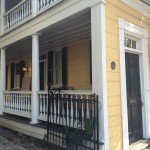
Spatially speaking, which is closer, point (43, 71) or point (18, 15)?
point (18, 15)

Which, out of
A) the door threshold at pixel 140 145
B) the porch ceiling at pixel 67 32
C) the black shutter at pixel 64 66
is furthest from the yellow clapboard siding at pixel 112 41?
the black shutter at pixel 64 66

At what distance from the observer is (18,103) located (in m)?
7.88

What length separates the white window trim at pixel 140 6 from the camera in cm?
565

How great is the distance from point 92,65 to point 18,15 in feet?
15.1

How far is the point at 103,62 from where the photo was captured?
4551 mm

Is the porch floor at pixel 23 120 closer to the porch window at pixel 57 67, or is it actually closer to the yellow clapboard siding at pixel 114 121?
the yellow clapboard siding at pixel 114 121

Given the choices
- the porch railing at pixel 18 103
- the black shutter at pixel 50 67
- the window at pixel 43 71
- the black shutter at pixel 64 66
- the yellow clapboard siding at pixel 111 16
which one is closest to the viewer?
the yellow clapboard siding at pixel 111 16

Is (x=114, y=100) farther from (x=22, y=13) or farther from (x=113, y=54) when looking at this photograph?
(x=22, y=13)

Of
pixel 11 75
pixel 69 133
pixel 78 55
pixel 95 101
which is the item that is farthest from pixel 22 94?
pixel 11 75

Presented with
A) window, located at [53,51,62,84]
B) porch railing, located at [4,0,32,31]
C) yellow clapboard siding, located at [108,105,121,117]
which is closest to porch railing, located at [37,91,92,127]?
yellow clapboard siding, located at [108,105,121,117]

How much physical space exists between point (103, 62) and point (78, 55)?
424 centimetres

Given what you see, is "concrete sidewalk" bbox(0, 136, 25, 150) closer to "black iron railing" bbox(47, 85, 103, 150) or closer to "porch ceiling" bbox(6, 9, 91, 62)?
"black iron railing" bbox(47, 85, 103, 150)

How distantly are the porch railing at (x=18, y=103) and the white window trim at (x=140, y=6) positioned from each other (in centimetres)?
413

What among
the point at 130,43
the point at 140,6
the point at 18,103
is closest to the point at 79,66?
the point at 18,103
